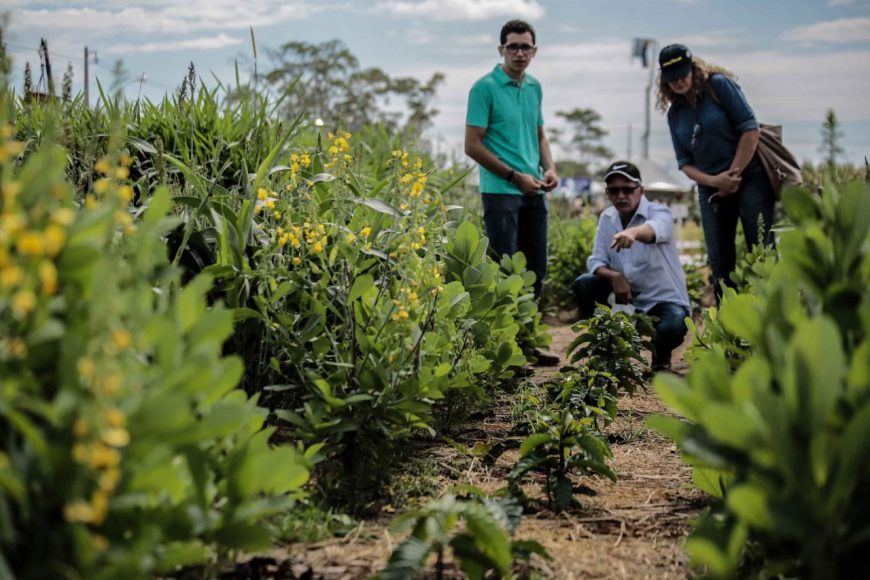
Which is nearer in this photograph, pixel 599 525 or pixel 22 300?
pixel 22 300

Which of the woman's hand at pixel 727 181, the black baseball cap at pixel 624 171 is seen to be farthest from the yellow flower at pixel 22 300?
the woman's hand at pixel 727 181

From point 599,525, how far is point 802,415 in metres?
1.15

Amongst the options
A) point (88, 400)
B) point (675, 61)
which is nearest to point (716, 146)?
point (675, 61)

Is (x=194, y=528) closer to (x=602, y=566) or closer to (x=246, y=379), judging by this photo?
(x=602, y=566)

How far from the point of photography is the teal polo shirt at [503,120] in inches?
192

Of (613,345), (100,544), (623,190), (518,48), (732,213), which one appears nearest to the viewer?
(100,544)

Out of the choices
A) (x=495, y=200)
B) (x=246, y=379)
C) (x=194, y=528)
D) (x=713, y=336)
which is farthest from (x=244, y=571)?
(x=495, y=200)

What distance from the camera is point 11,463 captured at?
1.25m

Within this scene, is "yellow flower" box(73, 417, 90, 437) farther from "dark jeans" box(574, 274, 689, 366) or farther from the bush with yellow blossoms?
"dark jeans" box(574, 274, 689, 366)

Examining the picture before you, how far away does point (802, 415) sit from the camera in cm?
130

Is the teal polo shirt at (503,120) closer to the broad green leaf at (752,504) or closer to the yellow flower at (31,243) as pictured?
the broad green leaf at (752,504)

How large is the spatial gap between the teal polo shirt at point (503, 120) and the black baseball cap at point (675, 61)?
0.80 m

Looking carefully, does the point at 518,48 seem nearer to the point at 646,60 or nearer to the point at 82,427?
the point at 82,427

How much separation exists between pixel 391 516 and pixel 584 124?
71.5m
